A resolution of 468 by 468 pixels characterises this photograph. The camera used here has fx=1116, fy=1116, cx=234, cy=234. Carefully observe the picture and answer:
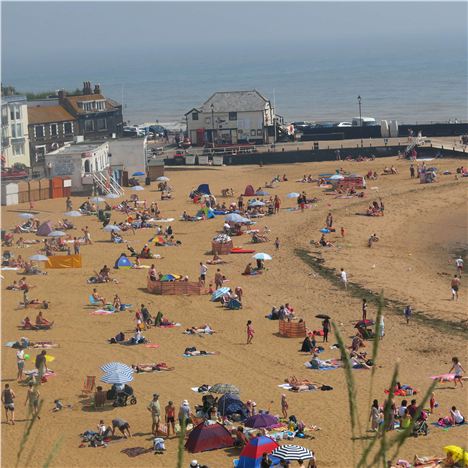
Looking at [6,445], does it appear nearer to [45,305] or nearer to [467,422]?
[467,422]

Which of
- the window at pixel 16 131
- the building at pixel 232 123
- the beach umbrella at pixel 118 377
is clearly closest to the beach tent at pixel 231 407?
the beach umbrella at pixel 118 377

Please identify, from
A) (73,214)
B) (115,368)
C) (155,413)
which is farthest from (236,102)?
(155,413)

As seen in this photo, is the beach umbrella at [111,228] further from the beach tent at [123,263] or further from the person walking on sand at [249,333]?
the person walking on sand at [249,333]

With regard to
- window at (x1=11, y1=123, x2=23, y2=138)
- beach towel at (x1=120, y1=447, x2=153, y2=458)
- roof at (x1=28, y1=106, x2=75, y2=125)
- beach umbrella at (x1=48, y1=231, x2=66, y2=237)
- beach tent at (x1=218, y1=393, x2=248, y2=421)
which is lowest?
beach towel at (x1=120, y1=447, x2=153, y2=458)

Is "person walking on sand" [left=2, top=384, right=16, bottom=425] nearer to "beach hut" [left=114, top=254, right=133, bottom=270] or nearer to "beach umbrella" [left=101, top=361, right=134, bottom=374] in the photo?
"beach umbrella" [left=101, top=361, right=134, bottom=374]

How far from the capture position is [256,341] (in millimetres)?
28531

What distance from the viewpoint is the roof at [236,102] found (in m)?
71.6

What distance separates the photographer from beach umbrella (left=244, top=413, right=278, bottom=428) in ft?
68.6

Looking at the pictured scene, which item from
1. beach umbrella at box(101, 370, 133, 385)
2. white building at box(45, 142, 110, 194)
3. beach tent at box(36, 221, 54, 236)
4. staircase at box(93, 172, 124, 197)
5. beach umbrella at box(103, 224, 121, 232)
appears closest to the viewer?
beach umbrella at box(101, 370, 133, 385)

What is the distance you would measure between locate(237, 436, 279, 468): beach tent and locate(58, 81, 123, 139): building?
54.9m

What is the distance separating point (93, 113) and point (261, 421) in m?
54.8

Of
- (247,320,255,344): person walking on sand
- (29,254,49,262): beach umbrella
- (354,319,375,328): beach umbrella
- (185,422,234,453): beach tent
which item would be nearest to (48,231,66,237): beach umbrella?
(29,254,49,262): beach umbrella

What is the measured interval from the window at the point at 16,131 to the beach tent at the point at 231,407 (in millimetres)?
44245

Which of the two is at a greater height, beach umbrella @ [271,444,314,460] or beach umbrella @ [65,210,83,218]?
beach umbrella @ [65,210,83,218]
